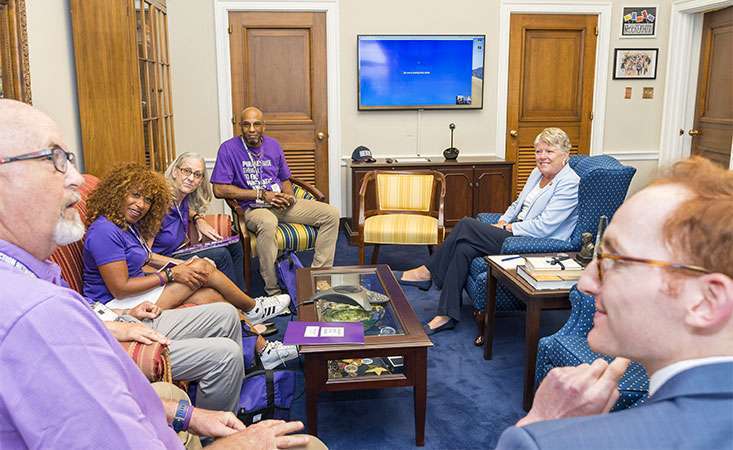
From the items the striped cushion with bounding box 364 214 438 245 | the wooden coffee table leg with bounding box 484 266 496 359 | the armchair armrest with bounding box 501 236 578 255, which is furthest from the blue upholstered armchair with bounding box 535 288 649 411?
the striped cushion with bounding box 364 214 438 245

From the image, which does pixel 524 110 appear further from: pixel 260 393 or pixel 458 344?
pixel 260 393

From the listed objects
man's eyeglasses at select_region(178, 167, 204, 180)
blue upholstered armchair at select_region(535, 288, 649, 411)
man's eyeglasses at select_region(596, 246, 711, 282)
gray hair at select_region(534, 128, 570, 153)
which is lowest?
blue upholstered armchair at select_region(535, 288, 649, 411)

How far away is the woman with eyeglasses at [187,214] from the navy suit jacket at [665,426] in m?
2.75

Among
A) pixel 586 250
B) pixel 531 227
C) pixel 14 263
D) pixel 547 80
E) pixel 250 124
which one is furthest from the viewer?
pixel 547 80

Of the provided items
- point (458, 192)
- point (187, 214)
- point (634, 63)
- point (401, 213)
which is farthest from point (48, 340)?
point (634, 63)

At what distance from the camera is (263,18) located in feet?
17.4

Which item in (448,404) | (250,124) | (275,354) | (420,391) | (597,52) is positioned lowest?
(448,404)

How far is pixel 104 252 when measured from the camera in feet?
7.94

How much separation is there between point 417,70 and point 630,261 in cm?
494

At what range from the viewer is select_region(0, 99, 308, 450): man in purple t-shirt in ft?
3.14

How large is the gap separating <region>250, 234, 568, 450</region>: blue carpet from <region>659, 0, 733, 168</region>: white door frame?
11.0ft

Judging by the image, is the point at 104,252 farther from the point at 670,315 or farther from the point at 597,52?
the point at 597,52

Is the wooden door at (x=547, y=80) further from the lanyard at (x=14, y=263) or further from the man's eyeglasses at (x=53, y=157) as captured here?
the lanyard at (x=14, y=263)

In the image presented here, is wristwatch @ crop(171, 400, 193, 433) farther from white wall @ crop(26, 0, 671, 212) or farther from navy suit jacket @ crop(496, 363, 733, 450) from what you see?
white wall @ crop(26, 0, 671, 212)
